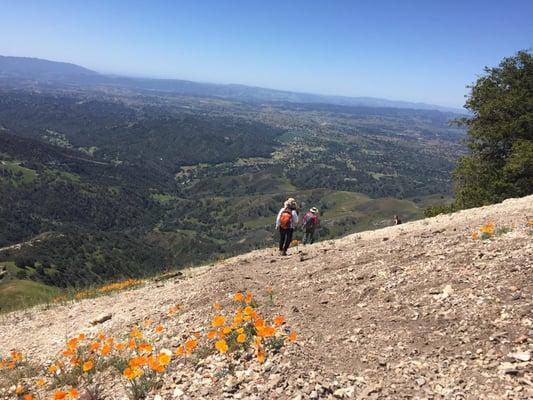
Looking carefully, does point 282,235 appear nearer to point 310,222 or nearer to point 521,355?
point 310,222

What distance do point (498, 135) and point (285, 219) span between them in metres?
21.5

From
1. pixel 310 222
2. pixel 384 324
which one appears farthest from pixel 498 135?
pixel 384 324

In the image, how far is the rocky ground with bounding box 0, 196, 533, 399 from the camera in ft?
19.1

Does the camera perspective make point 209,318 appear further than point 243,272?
No

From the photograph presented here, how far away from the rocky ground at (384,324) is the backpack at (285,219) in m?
3.28

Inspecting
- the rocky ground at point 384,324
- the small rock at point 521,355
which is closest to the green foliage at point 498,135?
the rocky ground at point 384,324

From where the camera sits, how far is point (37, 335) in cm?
1313

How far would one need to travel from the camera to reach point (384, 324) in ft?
25.1

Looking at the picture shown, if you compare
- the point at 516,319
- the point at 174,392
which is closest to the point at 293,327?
the point at 174,392

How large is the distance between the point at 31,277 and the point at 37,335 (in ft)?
328

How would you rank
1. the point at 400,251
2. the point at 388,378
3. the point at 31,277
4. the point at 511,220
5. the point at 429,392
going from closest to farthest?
the point at 429,392
the point at 388,378
the point at 400,251
the point at 511,220
the point at 31,277

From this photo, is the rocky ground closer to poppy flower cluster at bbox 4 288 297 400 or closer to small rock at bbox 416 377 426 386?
small rock at bbox 416 377 426 386

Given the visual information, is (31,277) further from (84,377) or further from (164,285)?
(84,377)

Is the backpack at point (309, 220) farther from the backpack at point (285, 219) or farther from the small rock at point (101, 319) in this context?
the small rock at point (101, 319)
